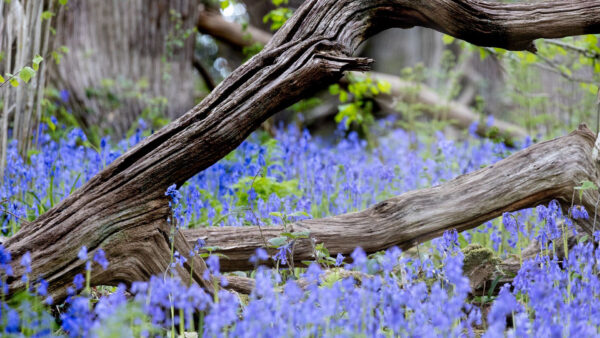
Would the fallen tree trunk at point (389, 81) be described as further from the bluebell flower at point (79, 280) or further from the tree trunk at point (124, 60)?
the bluebell flower at point (79, 280)

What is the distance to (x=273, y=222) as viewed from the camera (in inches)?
155

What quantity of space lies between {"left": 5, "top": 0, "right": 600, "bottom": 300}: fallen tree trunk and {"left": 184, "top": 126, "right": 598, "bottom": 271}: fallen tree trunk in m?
0.09

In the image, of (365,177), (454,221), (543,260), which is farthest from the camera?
(365,177)

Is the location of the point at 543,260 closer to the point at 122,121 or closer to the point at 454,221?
the point at 454,221

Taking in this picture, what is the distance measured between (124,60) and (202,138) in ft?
19.9

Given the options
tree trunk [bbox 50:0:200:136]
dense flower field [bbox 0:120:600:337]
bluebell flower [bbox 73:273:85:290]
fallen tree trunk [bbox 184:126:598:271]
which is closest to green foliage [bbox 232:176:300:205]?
dense flower field [bbox 0:120:600:337]

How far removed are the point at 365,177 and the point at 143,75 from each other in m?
4.45

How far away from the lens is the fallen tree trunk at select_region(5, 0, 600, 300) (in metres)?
2.83

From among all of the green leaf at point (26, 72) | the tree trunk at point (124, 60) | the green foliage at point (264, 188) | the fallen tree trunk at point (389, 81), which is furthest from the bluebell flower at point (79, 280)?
the fallen tree trunk at point (389, 81)

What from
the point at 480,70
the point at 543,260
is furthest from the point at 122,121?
the point at 480,70

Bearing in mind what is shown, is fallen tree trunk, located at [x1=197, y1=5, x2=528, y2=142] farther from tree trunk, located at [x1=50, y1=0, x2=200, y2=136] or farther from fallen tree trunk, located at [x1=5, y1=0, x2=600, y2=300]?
fallen tree trunk, located at [x1=5, y1=0, x2=600, y2=300]

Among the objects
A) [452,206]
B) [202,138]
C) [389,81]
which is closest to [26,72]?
[202,138]

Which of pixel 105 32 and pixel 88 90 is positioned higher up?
pixel 105 32

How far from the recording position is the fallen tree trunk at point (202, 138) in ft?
9.29
